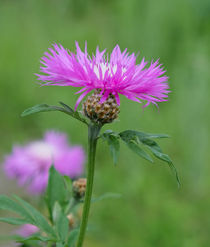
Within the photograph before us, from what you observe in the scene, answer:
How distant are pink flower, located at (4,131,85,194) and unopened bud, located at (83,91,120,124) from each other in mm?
848

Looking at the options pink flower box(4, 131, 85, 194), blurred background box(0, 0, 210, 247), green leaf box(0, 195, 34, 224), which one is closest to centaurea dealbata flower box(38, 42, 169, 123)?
green leaf box(0, 195, 34, 224)

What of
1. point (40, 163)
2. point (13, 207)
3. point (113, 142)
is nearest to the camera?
point (113, 142)

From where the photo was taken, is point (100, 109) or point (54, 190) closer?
point (100, 109)

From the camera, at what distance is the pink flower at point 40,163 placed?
62.0 inches

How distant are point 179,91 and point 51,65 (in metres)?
2.12

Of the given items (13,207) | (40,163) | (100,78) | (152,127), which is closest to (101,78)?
(100,78)

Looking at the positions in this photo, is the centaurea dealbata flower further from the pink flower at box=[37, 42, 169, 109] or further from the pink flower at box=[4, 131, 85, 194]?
the pink flower at box=[4, 131, 85, 194]

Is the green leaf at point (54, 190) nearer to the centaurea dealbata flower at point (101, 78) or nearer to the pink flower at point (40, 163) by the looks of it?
the centaurea dealbata flower at point (101, 78)

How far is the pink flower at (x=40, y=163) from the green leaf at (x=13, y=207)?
29.6 inches

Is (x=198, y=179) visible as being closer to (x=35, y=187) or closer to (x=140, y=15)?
(x=140, y=15)

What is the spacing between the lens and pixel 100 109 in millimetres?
694

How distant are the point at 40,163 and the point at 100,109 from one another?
1.00 metres

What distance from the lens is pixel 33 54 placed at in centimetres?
351

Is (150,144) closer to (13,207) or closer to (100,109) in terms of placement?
(100,109)
